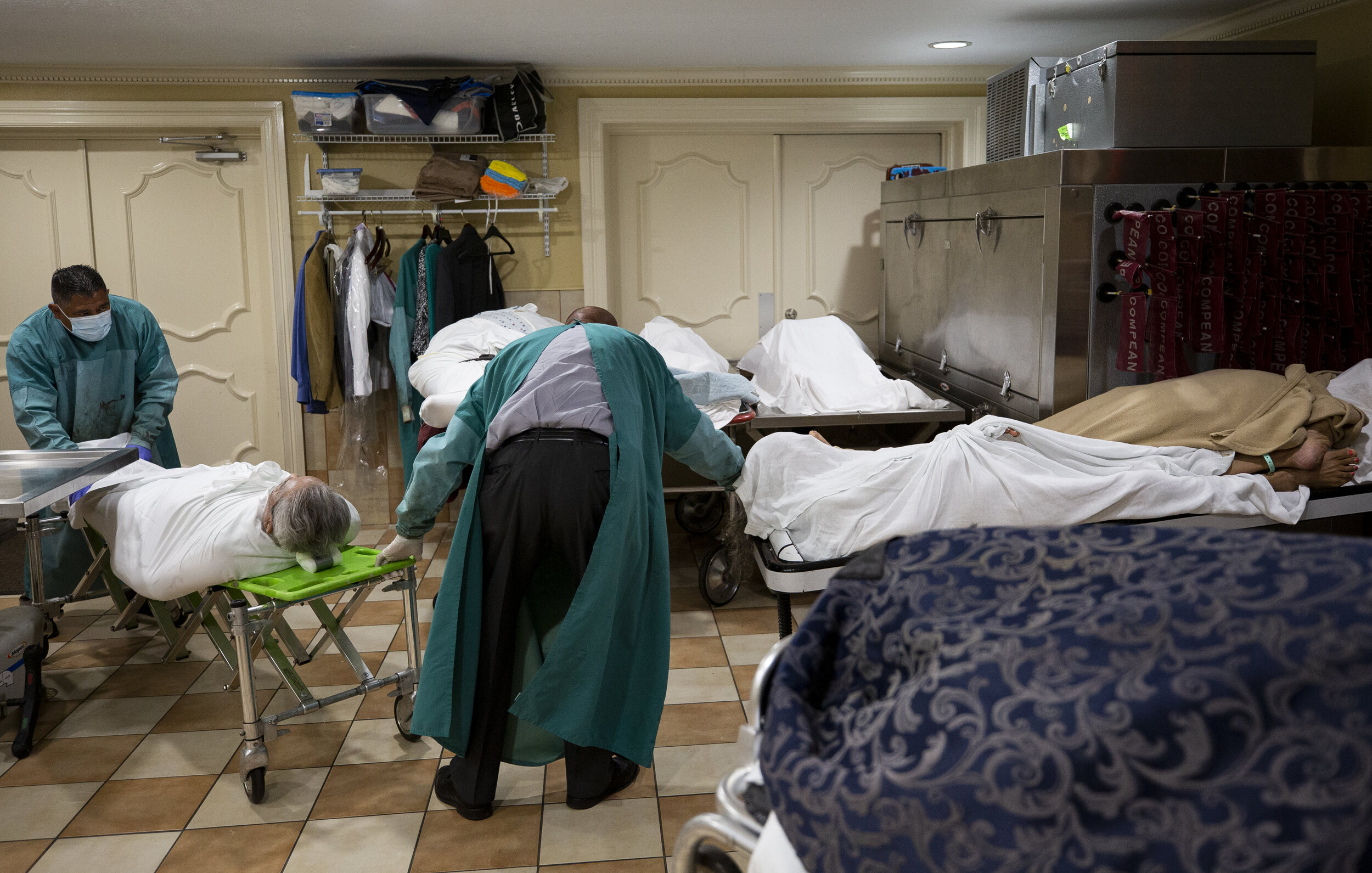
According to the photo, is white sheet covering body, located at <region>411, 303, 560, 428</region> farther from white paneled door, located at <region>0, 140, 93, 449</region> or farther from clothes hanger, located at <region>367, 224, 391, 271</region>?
white paneled door, located at <region>0, 140, 93, 449</region>

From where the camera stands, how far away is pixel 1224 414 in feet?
9.97

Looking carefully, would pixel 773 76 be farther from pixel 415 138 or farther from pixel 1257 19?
pixel 1257 19

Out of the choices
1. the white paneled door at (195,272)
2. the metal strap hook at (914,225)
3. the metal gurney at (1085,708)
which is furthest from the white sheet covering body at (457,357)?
the metal gurney at (1085,708)

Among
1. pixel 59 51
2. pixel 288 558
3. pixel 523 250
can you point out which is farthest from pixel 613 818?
pixel 59 51

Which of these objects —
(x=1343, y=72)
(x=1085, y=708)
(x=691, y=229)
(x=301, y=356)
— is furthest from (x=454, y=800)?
(x=1343, y=72)

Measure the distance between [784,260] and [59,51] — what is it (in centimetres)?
368

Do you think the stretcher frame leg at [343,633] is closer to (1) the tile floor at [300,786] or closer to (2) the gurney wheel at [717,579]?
(1) the tile floor at [300,786]

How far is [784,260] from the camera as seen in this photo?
18.5 feet

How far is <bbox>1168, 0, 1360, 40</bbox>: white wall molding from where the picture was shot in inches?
147

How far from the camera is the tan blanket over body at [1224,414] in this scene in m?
2.93

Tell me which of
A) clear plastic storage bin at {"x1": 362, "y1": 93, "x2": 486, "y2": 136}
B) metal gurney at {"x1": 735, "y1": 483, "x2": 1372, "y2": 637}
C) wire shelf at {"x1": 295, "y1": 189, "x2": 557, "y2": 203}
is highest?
clear plastic storage bin at {"x1": 362, "y1": 93, "x2": 486, "y2": 136}

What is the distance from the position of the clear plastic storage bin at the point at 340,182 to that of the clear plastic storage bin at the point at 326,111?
19 cm

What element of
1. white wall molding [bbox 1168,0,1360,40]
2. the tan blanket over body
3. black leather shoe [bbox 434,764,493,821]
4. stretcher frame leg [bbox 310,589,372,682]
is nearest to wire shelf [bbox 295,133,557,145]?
stretcher frame leg [bbox 310,589,372,682]

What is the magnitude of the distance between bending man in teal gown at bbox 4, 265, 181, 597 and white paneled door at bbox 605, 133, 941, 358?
232 cm
